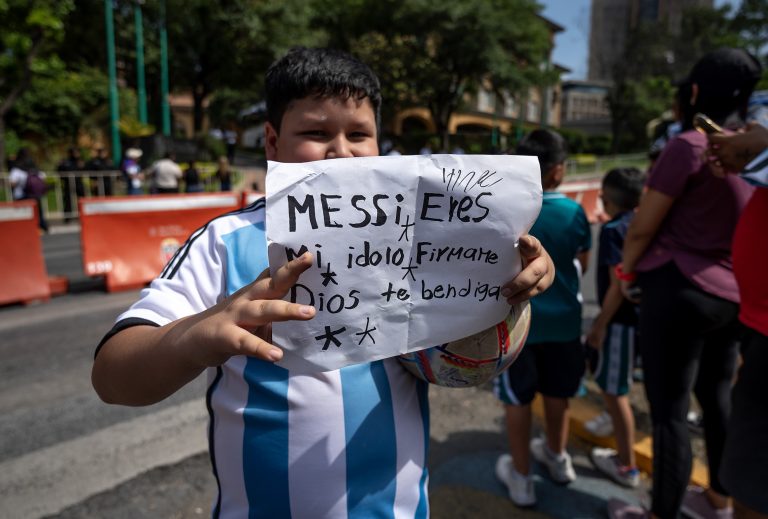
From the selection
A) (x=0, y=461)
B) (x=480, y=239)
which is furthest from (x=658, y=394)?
(x=0, y=461)

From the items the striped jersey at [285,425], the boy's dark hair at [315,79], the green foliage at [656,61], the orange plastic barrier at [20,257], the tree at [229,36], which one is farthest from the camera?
the green foliage at [656,61]

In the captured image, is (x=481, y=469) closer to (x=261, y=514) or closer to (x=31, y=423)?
(x=261, y=514)

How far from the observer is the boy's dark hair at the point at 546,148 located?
2395 mm

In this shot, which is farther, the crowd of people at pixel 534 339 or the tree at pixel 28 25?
the tree at pixel 28 25

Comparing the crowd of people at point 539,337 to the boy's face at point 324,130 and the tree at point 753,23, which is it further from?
→ the tree at point 753,23

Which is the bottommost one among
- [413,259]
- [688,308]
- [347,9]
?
[688,308]

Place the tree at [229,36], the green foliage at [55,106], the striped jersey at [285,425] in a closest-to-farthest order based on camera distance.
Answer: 1. the striped jersey at [285,425]
2. the green foliage at [55,106]
3. the tree at [229,36]

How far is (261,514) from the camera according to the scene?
1.18m

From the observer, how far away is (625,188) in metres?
2.93

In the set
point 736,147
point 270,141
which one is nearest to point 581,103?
point 736,147

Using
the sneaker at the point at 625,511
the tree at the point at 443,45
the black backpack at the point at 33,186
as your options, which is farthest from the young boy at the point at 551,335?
the tree at the point at 443,45

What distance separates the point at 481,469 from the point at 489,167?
228 cm

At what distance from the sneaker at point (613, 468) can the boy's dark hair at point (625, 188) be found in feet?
4.59

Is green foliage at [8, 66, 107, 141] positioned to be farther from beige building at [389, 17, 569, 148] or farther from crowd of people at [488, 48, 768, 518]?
crowd of people at [488, 48, 768, 518]
